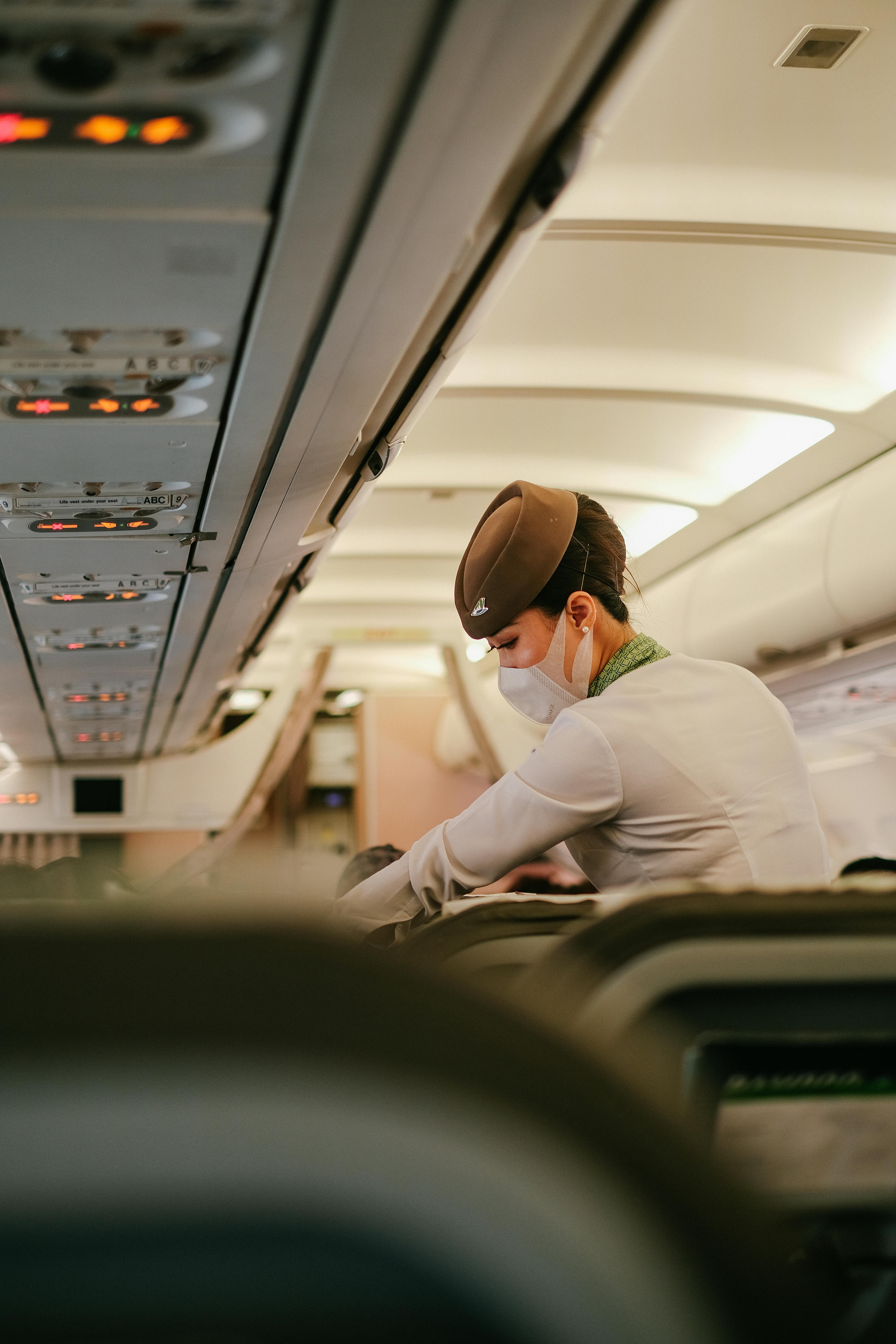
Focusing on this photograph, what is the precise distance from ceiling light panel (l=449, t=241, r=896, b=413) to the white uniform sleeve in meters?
2.86

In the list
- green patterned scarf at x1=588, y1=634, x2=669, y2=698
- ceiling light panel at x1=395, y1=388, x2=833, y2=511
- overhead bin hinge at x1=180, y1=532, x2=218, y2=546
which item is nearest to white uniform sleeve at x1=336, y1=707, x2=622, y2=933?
green patterned scarf at x1=588, y1=634, x2=669, y2=698

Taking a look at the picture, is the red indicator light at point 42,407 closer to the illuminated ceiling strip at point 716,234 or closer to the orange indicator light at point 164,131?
the orange indicator light at point 164,131

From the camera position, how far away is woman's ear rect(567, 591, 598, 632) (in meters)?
2.31

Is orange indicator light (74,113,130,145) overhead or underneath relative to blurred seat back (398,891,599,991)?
overhead

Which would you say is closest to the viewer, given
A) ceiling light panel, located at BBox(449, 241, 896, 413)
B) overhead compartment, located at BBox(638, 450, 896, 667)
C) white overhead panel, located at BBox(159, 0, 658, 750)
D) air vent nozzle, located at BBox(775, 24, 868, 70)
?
white overhead panel, located at BBox(159, 0, 658, 750)

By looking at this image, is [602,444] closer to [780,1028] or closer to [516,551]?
[516,551]

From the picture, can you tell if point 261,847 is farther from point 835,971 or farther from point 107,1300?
point 107,1300

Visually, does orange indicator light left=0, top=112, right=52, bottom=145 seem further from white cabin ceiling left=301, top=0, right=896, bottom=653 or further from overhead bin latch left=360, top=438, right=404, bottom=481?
overhead bin latch left=360, top=438, right=404, bottom=481

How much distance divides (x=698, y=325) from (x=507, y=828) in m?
3.58

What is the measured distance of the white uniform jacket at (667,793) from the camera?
1.79m

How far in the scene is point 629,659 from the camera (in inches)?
86.1

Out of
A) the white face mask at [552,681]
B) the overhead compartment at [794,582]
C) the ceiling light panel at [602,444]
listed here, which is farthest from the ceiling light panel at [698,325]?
the white face mask at [552,681]

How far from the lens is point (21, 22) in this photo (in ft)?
4.63

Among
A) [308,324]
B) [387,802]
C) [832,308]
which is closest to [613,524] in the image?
[308,324]
